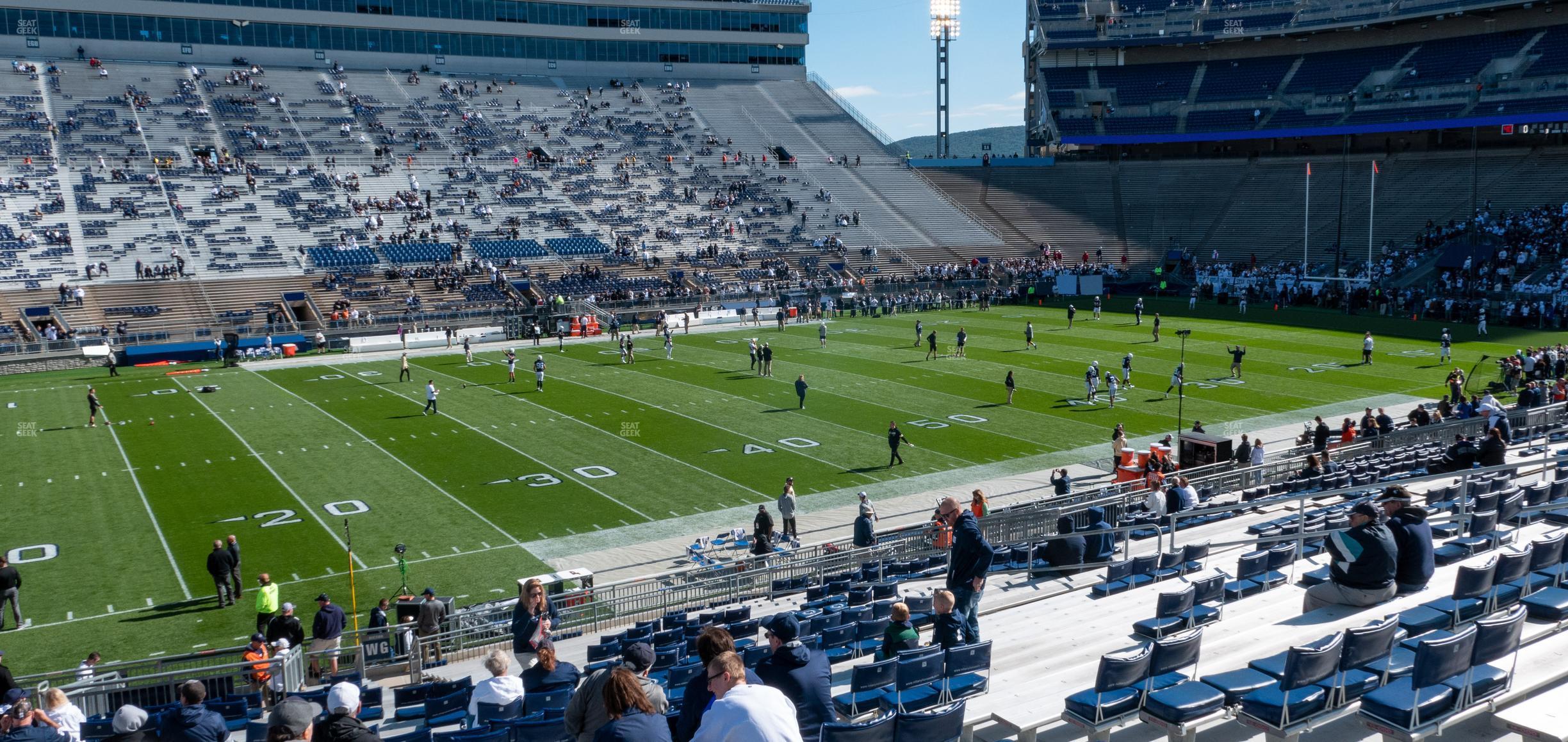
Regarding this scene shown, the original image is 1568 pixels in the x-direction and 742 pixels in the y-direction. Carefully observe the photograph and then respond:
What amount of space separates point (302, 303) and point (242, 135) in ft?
63.9

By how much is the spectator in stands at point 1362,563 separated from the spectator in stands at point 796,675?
499cm

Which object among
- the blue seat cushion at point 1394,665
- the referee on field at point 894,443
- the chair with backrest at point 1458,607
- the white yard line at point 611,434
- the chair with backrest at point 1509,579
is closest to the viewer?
the blue seat cushion at point 1394,665

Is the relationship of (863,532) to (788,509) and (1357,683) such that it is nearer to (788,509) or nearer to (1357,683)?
(788,509)

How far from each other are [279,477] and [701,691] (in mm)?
22008

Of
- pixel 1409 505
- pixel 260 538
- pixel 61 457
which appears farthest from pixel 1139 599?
pixel 61 457

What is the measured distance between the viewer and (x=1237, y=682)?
7.66m

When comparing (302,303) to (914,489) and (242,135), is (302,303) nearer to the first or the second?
(242,135)

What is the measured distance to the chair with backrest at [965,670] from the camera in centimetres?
862

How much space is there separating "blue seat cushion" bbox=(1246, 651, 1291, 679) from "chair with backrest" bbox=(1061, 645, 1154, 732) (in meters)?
0.76

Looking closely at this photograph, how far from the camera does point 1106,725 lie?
7.59 meters

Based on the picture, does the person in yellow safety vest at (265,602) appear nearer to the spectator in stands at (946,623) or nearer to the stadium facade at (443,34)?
the spectator in stands at (946,623)

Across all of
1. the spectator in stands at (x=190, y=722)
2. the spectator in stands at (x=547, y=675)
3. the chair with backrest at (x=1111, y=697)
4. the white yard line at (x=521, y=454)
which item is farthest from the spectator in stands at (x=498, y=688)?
the white yard line at (x=521, y=454)

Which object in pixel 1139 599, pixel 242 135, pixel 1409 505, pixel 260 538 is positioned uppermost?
pixel 242 135

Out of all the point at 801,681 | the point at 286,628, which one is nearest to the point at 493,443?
the point at 286,628
